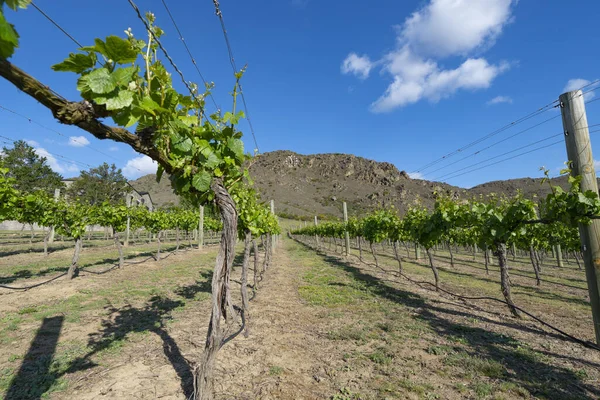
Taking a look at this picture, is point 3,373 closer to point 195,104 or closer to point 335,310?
point 195,104

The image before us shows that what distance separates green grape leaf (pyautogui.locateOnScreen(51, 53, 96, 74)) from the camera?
1.55 m

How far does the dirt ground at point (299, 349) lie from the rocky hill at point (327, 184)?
6050cm

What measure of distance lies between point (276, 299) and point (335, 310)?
2028 millimetres

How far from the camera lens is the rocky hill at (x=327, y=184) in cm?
8050

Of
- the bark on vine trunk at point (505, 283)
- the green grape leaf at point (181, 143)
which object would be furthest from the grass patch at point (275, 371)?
the bark on vine trunk at point (505, 283)

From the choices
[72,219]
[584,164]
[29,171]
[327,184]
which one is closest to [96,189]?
[29,171]

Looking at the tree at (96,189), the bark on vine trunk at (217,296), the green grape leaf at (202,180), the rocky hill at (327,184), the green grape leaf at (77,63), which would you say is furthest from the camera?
the rocky hill at (327,184)

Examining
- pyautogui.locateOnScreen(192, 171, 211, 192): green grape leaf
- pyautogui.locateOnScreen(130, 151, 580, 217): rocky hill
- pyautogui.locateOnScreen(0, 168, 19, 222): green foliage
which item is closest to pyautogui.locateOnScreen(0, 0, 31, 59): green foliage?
pyautogui.locateOnScreen(192, 171, 211, 192): green grape leaf

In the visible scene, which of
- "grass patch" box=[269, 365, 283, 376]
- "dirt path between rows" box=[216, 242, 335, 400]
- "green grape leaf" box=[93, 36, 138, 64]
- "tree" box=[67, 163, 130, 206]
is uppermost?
"tree" box=[67, 163, 130, 206]

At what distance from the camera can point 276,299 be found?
8492 millimetres

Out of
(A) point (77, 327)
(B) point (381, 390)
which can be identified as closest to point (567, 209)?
(B) point (381, 390)

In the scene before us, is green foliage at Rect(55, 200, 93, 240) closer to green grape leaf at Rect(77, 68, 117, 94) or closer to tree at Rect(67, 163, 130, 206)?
green grape leaf at Rect(77, 68, 117, 94)

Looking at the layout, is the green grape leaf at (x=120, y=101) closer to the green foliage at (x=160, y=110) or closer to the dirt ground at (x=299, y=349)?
the green foliage at (x=160, y=110)

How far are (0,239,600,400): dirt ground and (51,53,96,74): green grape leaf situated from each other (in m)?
3.66
